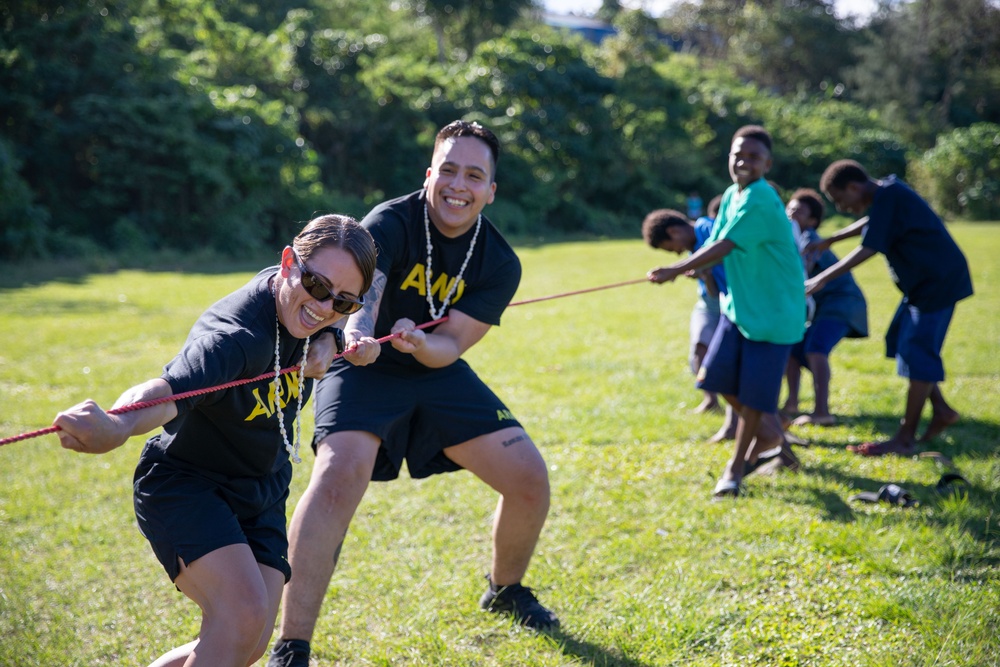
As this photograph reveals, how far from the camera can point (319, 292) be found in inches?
110

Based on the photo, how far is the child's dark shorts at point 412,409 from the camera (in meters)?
3.69

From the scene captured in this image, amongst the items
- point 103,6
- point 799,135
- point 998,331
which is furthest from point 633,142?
point 998,331

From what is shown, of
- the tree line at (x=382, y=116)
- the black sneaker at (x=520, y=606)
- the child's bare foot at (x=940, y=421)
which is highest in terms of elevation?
the tree line at (x=382, y=116)

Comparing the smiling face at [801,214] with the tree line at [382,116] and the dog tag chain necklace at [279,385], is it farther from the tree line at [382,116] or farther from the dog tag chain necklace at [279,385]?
the tree line at [382,116]

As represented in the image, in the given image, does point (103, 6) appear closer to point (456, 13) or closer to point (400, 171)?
point (400, 171)

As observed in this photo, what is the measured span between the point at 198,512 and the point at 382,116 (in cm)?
2660

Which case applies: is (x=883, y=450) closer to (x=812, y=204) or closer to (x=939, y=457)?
(x=939, y=457)

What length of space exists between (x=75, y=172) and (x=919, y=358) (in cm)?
2109

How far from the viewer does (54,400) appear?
26.1 feet

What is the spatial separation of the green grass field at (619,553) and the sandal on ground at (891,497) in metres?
0.09

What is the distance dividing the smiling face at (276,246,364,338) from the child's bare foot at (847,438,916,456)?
180 inches

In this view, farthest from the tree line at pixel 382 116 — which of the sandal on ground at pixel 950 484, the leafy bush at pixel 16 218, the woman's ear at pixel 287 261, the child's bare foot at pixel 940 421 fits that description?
the sandal on ground at pixel 950 484

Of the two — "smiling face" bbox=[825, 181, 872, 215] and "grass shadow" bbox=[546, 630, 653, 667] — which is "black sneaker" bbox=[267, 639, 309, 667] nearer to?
"grass shadow" bbox=[546, 630, 653, 667]

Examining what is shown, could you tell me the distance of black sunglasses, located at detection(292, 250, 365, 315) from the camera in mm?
2791
